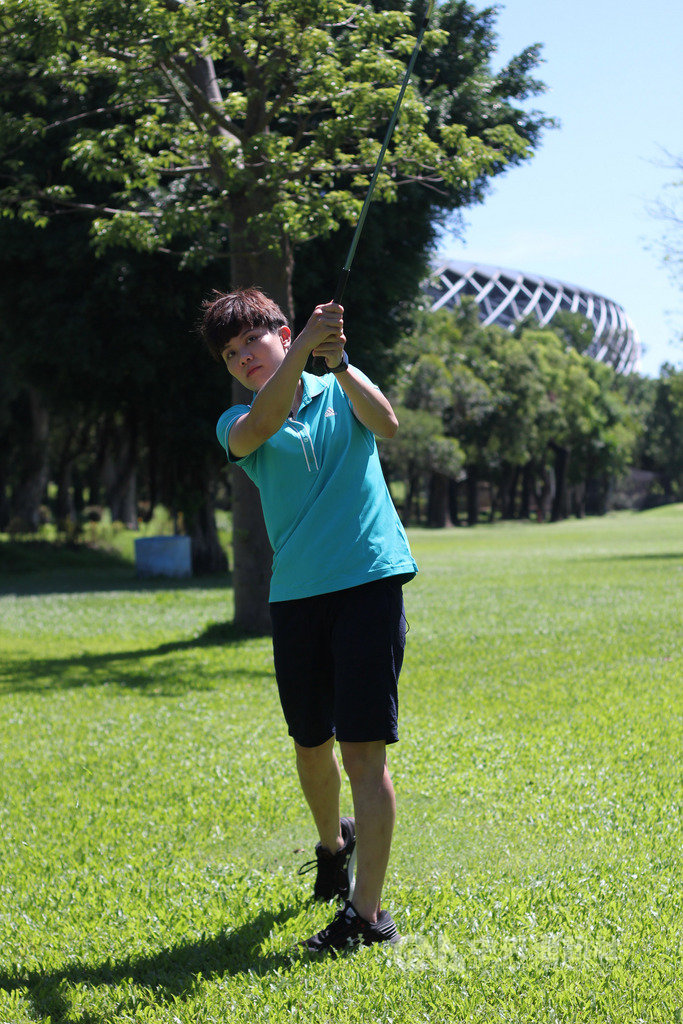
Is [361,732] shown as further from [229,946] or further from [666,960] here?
[666,960]

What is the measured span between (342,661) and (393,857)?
1364 mm

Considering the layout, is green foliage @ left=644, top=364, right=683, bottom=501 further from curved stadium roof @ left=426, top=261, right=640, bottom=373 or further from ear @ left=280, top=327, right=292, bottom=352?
ear @ left=280, top=327, right=292, bottom=352


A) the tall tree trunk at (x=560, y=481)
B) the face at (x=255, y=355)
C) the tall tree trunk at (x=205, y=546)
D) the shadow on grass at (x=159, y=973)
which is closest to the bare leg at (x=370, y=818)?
the shadow on grass at (x=159, y=973)

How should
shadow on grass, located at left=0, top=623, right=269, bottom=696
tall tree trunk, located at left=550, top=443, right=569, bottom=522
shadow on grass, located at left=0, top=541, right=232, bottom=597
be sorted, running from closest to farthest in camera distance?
shadow on grass, located at left=0, top=623, right=269, bottom=696 → shadow on grass, located at left=0, top=541, right=232, bottom=597 → tall tree trunk, located at left=550, top=443, right=569, bottom=522

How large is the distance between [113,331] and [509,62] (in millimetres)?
8919

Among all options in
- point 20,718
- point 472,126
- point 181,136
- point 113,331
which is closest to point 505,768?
point 20,718

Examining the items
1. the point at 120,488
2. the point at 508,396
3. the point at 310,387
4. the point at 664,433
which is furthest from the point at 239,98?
the point at 664,433

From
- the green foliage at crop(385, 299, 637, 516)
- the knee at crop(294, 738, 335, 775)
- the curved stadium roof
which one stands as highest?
the curved stadium roof

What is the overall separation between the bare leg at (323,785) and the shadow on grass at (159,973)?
0.41m

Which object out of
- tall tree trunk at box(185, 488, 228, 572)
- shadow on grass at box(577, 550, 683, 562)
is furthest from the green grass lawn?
shadow on grass at box(577, 550, 683, 562)

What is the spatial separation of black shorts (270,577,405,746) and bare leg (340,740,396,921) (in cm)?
8

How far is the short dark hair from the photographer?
11.3 feet

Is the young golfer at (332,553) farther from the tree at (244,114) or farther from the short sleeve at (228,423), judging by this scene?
the tree at (244,114)

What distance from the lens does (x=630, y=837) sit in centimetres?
430
